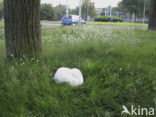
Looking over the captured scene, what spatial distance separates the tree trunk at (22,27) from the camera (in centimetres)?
228

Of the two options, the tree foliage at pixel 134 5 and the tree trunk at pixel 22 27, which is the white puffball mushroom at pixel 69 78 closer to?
the tree trunk at pixel 22 27

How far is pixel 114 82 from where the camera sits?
195 centimetres

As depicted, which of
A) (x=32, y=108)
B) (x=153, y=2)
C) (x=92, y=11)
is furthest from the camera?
(x=92, y=11)

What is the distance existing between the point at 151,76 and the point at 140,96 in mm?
537

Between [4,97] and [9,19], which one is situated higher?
[9,19]

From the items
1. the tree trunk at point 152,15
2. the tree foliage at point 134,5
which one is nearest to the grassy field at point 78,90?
the tree trunk at point 152,15

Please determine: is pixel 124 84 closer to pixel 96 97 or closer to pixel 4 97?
pixel 96 97

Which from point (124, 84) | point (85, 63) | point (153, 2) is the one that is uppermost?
point (153, 2)

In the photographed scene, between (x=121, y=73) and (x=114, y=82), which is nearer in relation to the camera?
(x=114, y=82)

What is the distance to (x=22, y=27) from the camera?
2330 millimetres

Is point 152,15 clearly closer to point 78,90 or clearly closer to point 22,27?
point 22,27

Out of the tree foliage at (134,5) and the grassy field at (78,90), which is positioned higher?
the tree foliage at (134,5)

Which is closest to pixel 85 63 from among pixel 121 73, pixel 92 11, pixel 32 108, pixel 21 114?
pixel 121 73

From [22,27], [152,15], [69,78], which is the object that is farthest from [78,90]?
[152,15]
